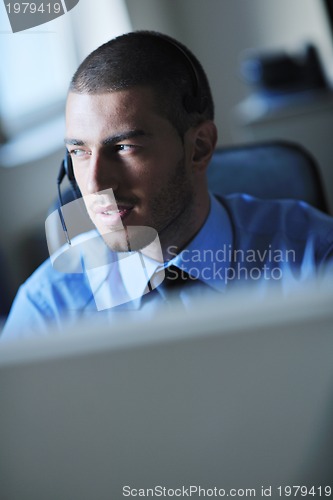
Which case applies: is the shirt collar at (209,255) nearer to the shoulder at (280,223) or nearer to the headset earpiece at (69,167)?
the shoulder at (280,223)

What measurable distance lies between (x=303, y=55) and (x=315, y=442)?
187cm

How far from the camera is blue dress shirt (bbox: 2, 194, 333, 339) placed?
0.56 m

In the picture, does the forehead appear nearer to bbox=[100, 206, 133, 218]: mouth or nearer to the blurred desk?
bbox=[100, 206, 133, 218]: mouth

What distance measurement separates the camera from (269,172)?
80 cm

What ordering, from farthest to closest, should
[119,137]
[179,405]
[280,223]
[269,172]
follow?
[269,172], [280,223], [119,137], [179,405]

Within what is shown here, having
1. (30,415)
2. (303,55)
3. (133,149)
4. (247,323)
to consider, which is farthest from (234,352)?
(303,55)

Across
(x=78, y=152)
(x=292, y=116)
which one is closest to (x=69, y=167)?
(x=78, y=152)

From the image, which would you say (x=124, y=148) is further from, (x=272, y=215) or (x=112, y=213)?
(x=272, y=215)

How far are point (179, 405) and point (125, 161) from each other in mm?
231

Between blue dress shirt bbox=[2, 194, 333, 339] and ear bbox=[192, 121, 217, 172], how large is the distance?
0.06 m

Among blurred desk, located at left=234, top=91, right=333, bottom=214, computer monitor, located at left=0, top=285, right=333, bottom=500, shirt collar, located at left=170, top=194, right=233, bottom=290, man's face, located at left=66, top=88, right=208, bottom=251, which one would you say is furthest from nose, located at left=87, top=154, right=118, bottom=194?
blurred desk, located at left=234, top=91, right=333, bottom=214

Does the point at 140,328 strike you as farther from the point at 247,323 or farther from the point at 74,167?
the point at 74,167

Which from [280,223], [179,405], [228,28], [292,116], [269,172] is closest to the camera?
[179,405]

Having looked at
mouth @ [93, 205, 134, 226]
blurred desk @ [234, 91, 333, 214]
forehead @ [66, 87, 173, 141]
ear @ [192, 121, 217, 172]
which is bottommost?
blurred desk @ [234, 91, 333, 214]
